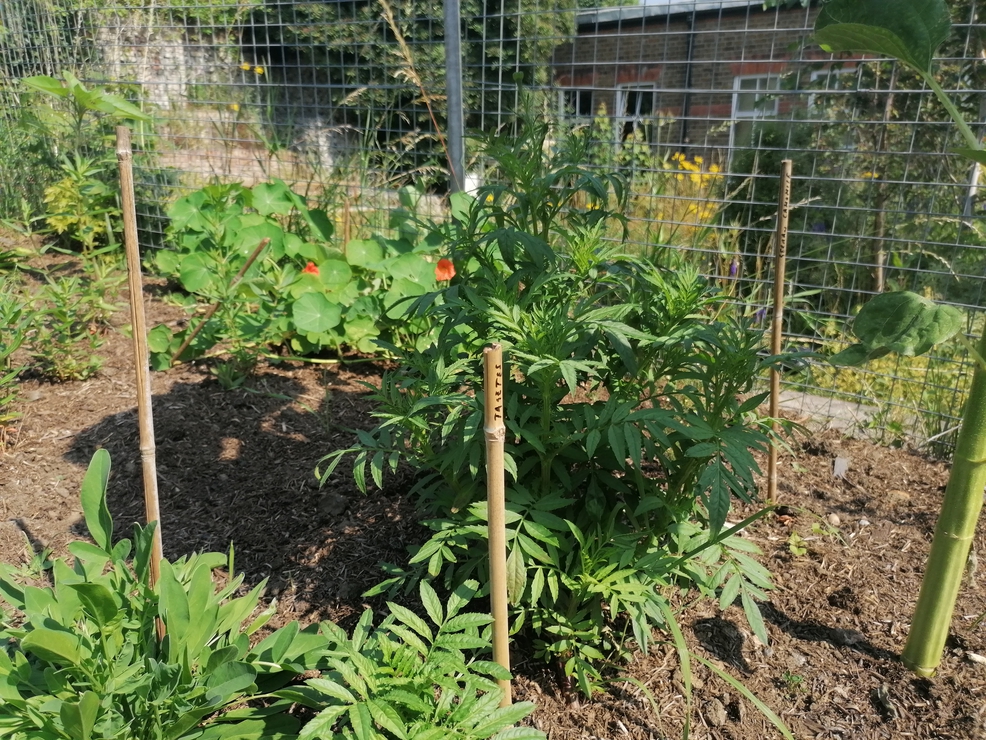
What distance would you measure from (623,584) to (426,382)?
2.20 ft

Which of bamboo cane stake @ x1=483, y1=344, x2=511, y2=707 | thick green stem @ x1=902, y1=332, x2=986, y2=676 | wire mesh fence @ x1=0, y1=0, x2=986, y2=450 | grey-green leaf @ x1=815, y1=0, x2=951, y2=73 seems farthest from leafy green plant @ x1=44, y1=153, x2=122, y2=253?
thick green stem @ x1=902, y1=332, x2=986, y2=676

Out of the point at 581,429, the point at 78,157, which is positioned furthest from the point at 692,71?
the point at 581,429

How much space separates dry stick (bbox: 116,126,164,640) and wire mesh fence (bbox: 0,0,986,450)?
4.38 ft

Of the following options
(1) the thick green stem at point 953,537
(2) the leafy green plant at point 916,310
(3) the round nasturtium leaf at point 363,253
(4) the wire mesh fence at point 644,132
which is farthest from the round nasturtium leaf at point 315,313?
(1) the thick green stem at point 953,537

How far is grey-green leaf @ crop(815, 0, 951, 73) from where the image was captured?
1.48 meters

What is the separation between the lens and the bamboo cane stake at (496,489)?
133 centimetres

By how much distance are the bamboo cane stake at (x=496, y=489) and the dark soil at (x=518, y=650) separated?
0.48 metres

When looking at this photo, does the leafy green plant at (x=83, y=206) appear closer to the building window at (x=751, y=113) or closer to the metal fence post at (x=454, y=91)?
the metal fence post at (x=454, y=91)

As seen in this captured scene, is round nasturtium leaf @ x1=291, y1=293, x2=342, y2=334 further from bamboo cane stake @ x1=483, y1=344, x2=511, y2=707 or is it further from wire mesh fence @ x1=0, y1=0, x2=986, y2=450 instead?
bamboo cane stake @ x1=483, y1=344, x2=511, y2=707

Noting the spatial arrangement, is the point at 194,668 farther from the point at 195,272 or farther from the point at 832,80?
the point at 832,80

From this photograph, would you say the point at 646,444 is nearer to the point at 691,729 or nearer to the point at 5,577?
the point at 691,729

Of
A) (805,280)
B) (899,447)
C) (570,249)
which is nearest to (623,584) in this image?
(570,249)

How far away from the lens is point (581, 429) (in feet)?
5.79

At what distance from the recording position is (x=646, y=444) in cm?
175
